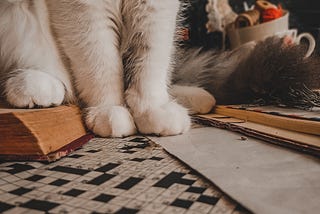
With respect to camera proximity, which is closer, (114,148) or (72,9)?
(114,148)

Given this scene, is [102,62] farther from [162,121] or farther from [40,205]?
[40,205]

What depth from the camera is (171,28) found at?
90cm

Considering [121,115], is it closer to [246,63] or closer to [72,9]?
[72,9]

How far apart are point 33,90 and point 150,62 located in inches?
11.7

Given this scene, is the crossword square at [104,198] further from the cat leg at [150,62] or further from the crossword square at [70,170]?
the cat leg at [150,62]

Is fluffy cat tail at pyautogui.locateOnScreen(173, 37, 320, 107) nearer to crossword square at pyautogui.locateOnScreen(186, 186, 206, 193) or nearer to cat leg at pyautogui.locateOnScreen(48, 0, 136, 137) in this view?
cat leg at pyautogui.locateOnScreen(48, 0, 136, 137)

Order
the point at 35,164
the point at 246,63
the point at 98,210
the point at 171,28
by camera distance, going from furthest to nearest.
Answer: the point at 246,63 < the point at 171,28 < the point at 35,164 < the point at 98,210

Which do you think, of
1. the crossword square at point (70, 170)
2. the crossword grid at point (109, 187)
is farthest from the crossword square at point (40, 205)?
the crossword square at point (70, 170)

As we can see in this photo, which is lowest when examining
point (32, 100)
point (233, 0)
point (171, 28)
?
point (32, 100)

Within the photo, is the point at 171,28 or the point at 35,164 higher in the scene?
the point at 171,28

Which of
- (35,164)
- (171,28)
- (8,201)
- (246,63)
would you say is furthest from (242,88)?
(8,201)

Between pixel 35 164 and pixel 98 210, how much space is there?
229 millimetres

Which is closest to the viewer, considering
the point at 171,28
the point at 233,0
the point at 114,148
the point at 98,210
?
the point at 98,210

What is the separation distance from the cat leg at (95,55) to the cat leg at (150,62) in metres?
0.03
